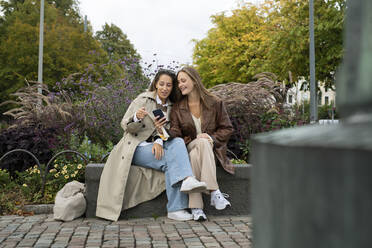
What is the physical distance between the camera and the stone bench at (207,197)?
5625mm

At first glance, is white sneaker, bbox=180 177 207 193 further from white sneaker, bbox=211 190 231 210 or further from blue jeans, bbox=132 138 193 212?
white sneaker, bbox=211 190 231 210

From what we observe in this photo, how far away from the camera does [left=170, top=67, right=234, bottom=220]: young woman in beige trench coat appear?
5.47m

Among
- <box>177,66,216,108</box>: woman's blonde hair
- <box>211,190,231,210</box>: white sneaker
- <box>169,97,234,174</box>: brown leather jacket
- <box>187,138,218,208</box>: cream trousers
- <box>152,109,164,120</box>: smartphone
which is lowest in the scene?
<box>211,190,231,210</box>: white sneaker

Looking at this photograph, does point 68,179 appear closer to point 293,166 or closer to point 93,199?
point 93,199

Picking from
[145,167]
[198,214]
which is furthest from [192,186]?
[145,167]

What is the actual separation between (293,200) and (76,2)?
43.6m

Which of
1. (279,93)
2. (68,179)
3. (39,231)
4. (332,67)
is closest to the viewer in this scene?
(39,231)

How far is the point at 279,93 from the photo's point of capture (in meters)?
8.41

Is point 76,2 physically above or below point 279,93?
above

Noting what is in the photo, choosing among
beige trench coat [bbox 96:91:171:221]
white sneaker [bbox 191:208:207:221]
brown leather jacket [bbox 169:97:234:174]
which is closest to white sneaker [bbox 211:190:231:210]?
white sneaker [bbox 191:208:207:221]

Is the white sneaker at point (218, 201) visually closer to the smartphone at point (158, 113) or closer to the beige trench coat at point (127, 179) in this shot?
the beige trench coat at point (127, 179)

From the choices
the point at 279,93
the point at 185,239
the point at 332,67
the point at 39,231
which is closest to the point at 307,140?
the point at 185,239

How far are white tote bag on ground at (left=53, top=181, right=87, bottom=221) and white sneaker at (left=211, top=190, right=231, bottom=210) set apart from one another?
1432 mm

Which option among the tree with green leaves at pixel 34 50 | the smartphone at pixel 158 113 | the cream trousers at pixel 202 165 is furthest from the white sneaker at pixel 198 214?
the tree with green leaves at pixel 34 50
